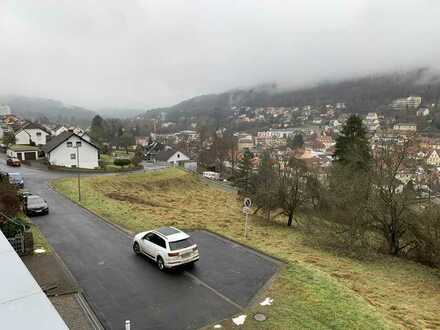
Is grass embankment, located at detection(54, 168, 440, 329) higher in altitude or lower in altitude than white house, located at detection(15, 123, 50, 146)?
lower

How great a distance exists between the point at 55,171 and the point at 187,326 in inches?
1476

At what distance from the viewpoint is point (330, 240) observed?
20125 mm

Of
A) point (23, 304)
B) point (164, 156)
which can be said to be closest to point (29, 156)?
point (164, 156)

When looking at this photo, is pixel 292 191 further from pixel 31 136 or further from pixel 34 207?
pixel 31 136

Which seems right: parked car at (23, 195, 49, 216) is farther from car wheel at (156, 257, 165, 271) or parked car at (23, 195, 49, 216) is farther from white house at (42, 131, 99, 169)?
white house at (42, 131, 99, 169)

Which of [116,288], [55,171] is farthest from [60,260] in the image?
[55,171]

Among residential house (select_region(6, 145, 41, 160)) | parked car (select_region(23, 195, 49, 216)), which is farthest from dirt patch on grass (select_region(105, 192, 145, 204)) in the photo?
residential house (select_region(6, 145, 41, 160))

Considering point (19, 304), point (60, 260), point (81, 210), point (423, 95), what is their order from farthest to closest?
1. point (423, 95)
2. point (81, 210)
3. point (60, 260)
4. point (19, 304)

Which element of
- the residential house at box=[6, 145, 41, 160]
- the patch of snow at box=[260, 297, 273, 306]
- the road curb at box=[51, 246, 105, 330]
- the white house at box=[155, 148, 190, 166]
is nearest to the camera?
the road curb at box=[51, 246, 105, 330]

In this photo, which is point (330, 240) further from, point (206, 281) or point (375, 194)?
point (206, 281)

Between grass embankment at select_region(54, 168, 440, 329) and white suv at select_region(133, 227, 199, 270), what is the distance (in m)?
3.61

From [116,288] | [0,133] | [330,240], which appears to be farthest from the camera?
[0,133]

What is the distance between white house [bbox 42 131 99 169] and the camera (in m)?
45.2

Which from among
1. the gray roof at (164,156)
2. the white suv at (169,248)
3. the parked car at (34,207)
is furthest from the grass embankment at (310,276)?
the gray roof at (164,156)
